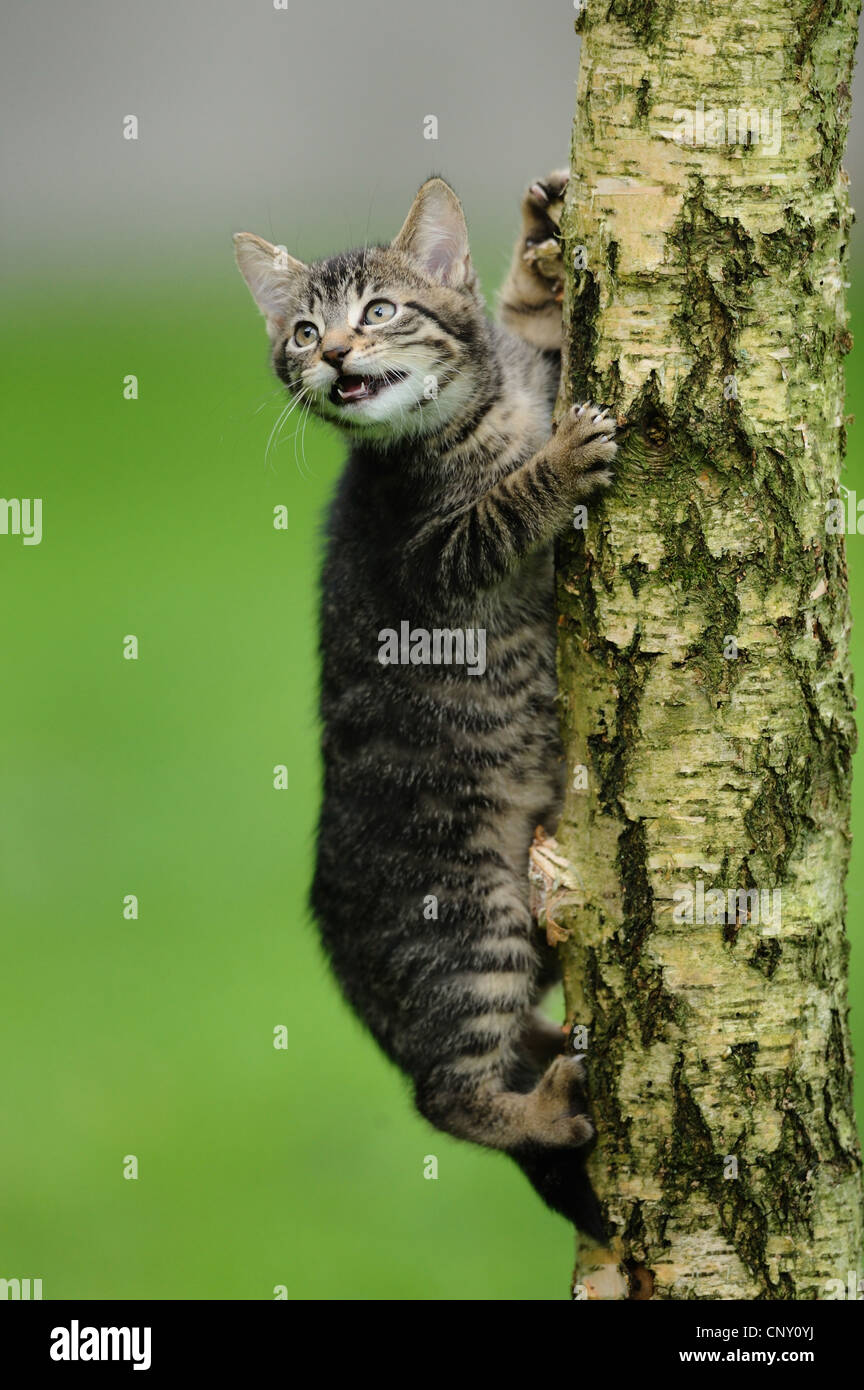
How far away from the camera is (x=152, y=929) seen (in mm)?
8281

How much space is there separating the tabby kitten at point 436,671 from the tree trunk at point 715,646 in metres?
0.65

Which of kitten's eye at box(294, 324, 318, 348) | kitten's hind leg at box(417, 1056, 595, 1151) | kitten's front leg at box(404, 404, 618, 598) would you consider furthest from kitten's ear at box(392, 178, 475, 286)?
kitten's hind leg at box(417, 1056, 595, 1151)

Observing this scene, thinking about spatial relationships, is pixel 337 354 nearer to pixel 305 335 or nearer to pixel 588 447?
pixel 305 335

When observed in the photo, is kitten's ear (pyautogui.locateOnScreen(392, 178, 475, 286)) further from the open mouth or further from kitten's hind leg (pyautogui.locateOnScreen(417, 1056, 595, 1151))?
kitten's hind leg (pyautogui.locateOnScreen(417, 1056, 595, 1151))

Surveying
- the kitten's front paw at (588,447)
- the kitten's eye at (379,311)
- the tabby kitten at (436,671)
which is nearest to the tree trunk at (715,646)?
the kitten's front paw at (588,447)

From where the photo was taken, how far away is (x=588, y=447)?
331cm

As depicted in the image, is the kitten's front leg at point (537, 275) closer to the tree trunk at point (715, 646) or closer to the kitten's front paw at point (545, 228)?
the kitten's front paw at point (545, 228)

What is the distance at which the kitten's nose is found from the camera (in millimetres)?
4172

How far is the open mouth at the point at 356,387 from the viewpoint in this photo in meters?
4.19

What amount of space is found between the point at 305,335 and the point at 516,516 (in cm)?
120

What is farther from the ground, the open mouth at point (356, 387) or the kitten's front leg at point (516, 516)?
the open mouth at point (356, 387)

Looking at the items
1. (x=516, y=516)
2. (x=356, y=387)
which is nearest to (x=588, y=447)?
(x=516, y=516)

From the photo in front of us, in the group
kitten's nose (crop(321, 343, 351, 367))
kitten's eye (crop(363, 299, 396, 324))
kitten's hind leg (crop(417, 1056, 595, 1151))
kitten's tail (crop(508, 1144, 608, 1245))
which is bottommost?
kitten's tail (crop(508, 1144, 608, 1245))

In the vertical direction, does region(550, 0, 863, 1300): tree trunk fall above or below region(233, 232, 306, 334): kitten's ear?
below
